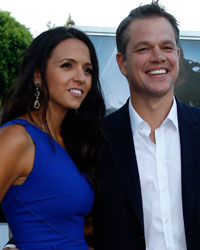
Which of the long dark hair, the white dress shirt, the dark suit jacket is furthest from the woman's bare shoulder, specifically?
the white dress shirt

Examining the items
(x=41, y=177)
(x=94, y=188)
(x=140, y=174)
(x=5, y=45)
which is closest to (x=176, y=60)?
(x=140, y=174)

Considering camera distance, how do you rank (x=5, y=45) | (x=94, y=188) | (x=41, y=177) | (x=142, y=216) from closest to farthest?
(x=41, y=177) < (x=142, y=216) < (x=94, y=188) < (x=5, y=45)

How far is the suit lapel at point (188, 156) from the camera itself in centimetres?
198

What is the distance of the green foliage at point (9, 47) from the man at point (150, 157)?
53.9ft

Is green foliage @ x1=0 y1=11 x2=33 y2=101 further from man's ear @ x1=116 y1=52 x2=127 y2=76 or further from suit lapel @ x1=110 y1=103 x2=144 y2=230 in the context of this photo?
suit lapel @ x1=110 y1=103 x2=144 y2=230

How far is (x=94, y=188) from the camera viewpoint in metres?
2.15

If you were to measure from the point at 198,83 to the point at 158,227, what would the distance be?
7.42ft

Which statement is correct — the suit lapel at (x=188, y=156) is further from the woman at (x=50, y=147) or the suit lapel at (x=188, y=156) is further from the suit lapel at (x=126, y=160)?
the woman at (x=50, y=147)

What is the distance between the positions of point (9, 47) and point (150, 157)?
1823 cm

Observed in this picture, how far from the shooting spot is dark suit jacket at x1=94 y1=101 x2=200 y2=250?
1.99m

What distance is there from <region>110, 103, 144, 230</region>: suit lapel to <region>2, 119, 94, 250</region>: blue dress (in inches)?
10.5

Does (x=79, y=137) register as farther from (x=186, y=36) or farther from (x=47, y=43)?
(x=186, y=36)

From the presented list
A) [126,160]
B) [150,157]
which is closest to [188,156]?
[150,157]

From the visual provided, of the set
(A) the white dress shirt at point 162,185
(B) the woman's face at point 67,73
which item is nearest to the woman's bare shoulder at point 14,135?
(B) the woman's face at point 67,73
